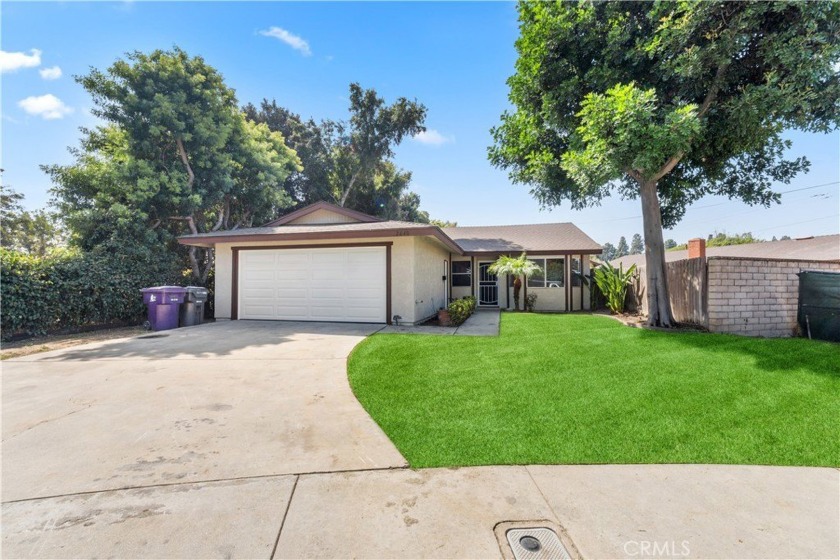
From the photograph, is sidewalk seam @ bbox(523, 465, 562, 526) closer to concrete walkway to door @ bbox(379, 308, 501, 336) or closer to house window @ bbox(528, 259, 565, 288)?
concrete walkway to door @ bbox(379, 308, 501, 336)

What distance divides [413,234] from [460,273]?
7.03 m

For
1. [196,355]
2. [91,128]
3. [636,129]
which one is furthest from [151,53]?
[636,129]

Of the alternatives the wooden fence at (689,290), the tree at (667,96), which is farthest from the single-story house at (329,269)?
the wooden fence at (689,290)

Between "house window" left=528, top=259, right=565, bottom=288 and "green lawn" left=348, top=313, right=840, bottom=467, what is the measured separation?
7.47m

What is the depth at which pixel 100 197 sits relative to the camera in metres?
11.7

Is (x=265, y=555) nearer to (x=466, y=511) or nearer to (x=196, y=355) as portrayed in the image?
(x=466, y=511)

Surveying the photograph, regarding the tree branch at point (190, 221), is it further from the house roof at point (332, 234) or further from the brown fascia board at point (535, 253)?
the brown fascia board at point (535, 253)

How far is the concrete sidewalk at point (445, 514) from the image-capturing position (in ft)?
6.23

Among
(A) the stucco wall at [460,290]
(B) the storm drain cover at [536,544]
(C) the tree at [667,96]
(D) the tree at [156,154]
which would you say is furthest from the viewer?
(A) the stucco wall at [460,290]

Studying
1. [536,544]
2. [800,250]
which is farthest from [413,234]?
[800,250]

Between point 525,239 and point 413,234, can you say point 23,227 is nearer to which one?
point 413,234

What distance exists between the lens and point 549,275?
46.1 feet

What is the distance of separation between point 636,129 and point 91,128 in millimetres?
18787

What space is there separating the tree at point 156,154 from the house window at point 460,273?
9957 mm
